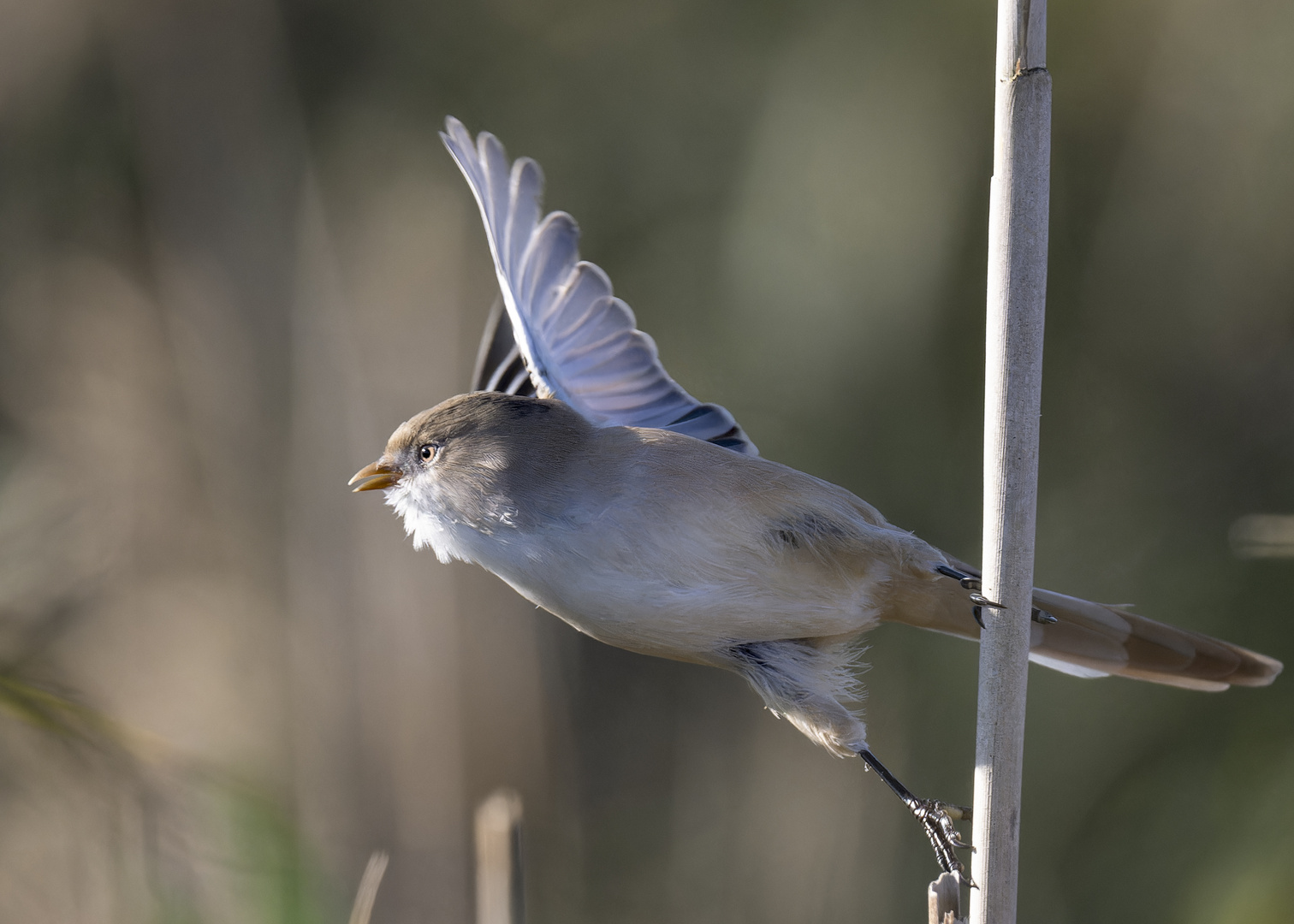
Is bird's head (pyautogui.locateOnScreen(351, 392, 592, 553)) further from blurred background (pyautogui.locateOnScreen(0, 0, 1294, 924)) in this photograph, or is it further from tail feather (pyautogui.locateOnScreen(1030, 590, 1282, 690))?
blurred background (pyautogui.locateOnScreen(0, 0, 1294, 924))

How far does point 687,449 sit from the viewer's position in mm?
2221

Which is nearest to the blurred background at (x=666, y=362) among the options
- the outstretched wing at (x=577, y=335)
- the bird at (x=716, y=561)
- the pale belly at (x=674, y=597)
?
the outstretched wing at (x=577, y=335)

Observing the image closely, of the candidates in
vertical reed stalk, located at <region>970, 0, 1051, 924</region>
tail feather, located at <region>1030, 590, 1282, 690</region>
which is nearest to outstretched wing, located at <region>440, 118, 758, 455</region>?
tail feather, located at <region>1030, 590, 1282, 690</region>

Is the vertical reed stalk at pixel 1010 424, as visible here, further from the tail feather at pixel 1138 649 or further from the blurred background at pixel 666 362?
the blurred background at pixel 666 362

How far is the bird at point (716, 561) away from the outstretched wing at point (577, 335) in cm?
61

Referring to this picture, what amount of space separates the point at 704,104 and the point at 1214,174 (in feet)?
6.00

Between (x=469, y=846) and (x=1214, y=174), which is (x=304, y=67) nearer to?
(x=469, y=846)

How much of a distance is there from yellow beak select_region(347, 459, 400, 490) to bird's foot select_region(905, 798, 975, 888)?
1.24 meters

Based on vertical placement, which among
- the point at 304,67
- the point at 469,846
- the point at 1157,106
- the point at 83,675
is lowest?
the point at 469,846

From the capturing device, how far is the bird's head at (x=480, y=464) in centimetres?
204

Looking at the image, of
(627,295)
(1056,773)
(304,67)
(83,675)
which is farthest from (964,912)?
(304,67)

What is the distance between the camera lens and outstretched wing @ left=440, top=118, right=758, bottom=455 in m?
2.85

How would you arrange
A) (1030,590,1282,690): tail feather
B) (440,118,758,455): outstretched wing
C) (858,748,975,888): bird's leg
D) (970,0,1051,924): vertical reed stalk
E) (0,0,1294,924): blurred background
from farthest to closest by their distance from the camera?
(0,0,1294,924): blurred background → (440,118,758,455): outstretched wing → (1030,590,1282,690): tail feather → (858,748,975,888): bird's leg → (970,0,1051,924): vertical reed stalk

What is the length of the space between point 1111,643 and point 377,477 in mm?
1659
